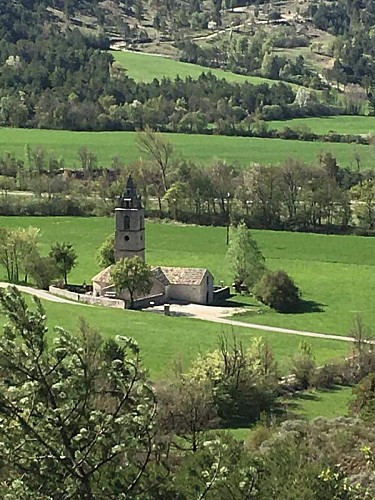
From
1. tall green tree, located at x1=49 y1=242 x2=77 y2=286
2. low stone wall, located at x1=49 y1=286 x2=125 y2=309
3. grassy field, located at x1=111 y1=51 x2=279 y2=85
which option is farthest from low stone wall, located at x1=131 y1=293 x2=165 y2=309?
grassy field, located at x1=111 y1=51 x2=279 y2=85

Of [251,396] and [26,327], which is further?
[251,396]

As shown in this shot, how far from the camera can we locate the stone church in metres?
56.4

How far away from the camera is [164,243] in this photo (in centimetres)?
7119

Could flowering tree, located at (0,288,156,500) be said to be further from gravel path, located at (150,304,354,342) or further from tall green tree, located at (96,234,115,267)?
tall green tree, located at (96,234,115,267)

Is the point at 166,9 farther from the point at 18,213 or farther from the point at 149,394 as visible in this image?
the point at 149,394

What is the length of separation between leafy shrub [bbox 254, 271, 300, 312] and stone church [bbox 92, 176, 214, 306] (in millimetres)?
2656

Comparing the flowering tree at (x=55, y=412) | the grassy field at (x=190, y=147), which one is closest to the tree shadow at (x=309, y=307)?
the grassy field at (x=190, y=147)

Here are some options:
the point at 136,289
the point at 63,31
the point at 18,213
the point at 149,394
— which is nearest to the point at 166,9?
the point at 63,31

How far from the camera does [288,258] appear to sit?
6744cm

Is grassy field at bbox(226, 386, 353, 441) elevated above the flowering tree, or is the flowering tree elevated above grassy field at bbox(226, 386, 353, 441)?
the flowering tree

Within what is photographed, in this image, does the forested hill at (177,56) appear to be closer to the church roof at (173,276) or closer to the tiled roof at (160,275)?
the church roof at (173,276)

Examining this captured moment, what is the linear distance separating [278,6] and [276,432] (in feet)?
566

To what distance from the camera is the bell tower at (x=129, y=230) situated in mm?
58062

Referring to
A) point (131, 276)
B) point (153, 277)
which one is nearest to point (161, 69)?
point (153, 277)
